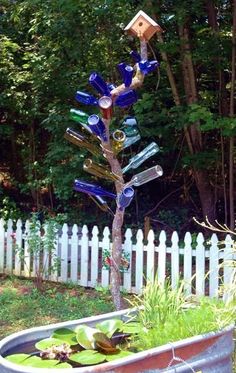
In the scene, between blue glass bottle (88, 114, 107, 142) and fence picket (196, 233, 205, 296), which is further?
fence picket (196, 233, 205, 296)

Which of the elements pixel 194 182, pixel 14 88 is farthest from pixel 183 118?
pixel 14 88

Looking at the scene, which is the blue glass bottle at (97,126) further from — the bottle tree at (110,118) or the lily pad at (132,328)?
the lily pad at (132,328)

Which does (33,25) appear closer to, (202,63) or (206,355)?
(202,63)

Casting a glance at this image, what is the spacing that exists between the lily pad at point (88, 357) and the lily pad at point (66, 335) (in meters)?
0.09

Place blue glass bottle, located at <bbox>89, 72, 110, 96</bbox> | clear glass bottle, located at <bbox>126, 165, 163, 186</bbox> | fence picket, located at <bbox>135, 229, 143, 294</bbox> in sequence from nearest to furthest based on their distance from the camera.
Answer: blue glass bottle, located at <bbox>89, 72, 110, 96</bbox>, clear glass bottle, located at <bbox>126, 165, 163, 186</bbox>, fence picket, located at <bbox>135, 229, 143, 294</bbox>

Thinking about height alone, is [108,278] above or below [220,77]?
below

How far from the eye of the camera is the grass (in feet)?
15.0

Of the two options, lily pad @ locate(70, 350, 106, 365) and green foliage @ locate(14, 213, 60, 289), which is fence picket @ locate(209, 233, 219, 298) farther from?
lily pad @ locate(70, 350, 106, 365)

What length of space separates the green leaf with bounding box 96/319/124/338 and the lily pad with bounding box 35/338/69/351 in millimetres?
184

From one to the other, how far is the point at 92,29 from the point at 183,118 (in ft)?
6.97

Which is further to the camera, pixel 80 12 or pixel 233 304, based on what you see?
pixel 80 12

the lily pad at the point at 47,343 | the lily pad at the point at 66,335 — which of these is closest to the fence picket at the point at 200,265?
the lily pad at the point at 66,335

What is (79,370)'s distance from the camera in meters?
1.65

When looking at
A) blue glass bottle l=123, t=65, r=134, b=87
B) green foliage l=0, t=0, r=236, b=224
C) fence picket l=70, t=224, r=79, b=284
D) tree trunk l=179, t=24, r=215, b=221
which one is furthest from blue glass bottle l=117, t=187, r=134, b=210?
tree trunk l=179, t=24, r=215, b=221
